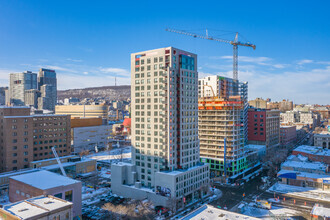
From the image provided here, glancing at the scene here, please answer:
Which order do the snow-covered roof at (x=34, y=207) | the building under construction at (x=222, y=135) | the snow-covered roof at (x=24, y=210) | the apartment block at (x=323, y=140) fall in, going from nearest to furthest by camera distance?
the snow-covered roof at (x=24, y=210), the snow-covered roof at (x=34, y=207), the building under construction at (x=222, y=135), the apartment block at (x=323, y=140)

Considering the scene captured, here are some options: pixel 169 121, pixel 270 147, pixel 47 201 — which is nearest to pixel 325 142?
pixel 270 147

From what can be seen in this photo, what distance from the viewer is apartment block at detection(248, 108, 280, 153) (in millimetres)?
151025

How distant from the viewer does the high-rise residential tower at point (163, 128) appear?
3132 inches

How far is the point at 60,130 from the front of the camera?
123 m

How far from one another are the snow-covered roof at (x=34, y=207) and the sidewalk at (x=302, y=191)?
69.7m

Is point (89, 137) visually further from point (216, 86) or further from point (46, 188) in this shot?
point (46, 188)

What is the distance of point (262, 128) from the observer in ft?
497

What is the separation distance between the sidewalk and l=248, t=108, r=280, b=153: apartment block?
59475 mm

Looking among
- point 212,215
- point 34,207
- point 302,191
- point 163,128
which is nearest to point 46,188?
point 34,207

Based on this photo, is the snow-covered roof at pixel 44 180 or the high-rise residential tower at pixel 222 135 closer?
the snow-covered roof at pixel 44 180

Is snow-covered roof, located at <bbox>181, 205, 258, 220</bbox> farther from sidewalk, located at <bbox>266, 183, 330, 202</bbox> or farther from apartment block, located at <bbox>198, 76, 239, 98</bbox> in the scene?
apartment block, located at <bbox>198, 76, 239, 98</bbox>

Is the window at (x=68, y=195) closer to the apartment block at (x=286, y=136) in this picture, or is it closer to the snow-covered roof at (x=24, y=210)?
the snow-covered roof at (x=24, y=210)

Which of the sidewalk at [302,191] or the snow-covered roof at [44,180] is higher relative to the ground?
the snow-covered roof at [44,180]

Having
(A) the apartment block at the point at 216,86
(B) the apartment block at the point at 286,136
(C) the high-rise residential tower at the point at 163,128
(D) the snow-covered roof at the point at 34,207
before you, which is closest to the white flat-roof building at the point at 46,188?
(D) the snow-covered roof at the point at 34,207
